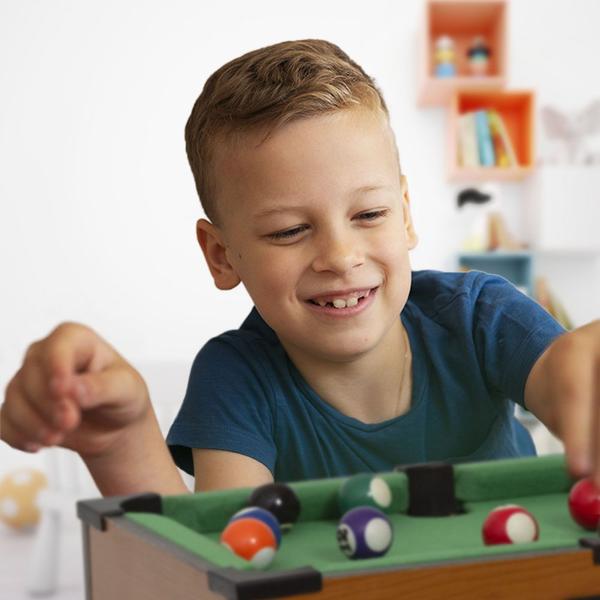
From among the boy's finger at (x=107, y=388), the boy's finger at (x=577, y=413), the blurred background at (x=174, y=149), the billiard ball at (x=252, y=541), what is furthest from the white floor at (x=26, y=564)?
the boy's finger at (x=577, y=413)

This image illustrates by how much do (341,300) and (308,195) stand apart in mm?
126

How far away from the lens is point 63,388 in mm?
677

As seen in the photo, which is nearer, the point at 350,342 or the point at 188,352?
the point at 350,342

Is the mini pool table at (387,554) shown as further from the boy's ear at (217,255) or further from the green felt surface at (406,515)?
the boy's ear at (217,255)

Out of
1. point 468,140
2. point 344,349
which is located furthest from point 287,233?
point 468,140

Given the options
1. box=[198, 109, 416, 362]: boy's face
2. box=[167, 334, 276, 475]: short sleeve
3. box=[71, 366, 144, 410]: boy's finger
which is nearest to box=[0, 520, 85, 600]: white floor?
box=[167, 334, 276, 475]: short sleeve

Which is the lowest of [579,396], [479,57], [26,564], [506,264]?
[26,564]

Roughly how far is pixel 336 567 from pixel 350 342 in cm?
59

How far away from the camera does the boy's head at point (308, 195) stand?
3.25 feet

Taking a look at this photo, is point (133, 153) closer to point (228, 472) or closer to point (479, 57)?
point (479, 57)

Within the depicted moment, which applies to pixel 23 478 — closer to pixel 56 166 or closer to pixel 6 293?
pixel 6 293

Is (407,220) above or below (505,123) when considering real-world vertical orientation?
above

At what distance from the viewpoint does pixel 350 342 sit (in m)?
1.06

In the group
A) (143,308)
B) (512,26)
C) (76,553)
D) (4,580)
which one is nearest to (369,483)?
(4,580)
